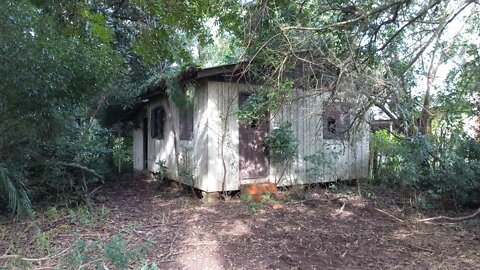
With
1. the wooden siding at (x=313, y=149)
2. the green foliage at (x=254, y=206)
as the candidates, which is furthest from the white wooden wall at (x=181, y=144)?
the wooden siding at (x=313, y=149)

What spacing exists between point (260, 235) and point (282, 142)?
2.61 m

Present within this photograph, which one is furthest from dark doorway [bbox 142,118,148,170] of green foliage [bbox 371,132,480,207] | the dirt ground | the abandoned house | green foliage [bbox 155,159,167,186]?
green foliage [bbox 371,132,480,207]

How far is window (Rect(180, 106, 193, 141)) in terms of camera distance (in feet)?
25.4

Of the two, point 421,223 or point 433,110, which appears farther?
point 433,110

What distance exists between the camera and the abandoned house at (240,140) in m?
6.98

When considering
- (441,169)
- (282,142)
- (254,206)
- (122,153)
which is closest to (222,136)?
(282,142)

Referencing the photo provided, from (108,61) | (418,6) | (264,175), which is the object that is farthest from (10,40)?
(418,6)

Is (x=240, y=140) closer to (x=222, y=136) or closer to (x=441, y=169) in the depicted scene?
(x=222, y=136)

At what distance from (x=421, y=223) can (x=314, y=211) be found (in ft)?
5.84

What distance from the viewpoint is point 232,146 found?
23.6 feet

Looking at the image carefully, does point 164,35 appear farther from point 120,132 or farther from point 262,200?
point 120,132

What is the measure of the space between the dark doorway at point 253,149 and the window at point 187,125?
1184 millimetres

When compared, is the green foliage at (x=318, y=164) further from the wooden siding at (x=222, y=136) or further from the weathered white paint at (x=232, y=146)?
the wooden siding at (x=222, y=136)

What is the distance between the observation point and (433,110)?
7539 mm
